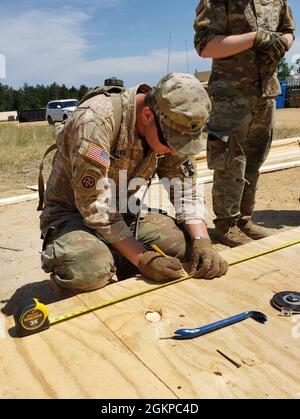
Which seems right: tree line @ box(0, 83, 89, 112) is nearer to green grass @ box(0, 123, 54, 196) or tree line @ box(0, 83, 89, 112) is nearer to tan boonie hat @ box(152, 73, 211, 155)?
green grass @ box(0, 123, 54, 196)

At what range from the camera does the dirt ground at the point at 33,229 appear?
288 centimetres

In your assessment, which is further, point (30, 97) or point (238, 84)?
point (30, 97)

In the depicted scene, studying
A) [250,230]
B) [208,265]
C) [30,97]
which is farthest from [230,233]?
[30,97]

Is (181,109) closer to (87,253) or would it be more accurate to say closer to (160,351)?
(87,253)

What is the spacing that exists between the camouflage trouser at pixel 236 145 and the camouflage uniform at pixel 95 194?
0.66 metres

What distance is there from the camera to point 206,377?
1263mm

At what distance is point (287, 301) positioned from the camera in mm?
1655

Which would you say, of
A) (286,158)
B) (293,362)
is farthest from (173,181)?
(286,158)

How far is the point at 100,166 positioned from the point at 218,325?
2.88ft

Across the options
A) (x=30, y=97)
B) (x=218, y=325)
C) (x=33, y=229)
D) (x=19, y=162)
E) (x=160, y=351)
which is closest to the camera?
(x=160, y=351)

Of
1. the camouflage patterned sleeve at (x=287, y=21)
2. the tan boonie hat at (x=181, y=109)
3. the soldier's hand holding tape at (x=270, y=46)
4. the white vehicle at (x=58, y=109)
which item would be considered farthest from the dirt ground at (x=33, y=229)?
the white vehicle at (x=58, y=109)

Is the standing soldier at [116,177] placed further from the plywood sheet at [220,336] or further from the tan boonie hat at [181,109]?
the plywood sheet at [220,336]
